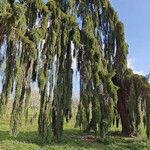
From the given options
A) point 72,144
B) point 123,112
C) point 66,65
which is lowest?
point 72,144

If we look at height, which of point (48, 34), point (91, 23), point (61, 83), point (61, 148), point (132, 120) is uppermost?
point (91, 23)

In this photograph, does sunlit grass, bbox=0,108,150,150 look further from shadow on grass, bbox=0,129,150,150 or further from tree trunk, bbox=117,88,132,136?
tree trunk, bbox=117,88,132,136

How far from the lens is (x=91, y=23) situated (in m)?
24.9

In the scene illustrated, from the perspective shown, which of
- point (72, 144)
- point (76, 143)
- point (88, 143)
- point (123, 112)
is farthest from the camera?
point (123, 112)

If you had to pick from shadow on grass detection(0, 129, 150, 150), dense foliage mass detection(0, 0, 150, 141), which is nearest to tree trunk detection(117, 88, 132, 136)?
dense foliage mass detection(0, 0, 150, 141)

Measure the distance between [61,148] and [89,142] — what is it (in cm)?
294

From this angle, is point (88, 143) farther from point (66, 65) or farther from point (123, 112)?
point (123, 112)

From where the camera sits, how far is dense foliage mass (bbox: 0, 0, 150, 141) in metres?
17.5

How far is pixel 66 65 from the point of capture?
21594mm

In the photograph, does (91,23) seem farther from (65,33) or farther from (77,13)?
(65,33)

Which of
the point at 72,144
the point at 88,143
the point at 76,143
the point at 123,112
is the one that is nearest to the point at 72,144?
the point at 72,144

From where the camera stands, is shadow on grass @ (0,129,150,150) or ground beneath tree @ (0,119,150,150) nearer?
ground beneath tree @ (0,119,150,150)

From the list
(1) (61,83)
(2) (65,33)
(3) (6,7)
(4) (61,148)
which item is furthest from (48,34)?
(4) (61,148)

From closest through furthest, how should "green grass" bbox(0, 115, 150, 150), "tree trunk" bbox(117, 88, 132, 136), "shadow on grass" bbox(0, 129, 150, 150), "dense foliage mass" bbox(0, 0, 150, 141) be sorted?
1. "dense foliage mass" bbox(0, 0, 150, 141)
2. "green grass" bbox(0, 115, 150, 150)
3. "shadow on grass" bbox(0, 129, 150, 150)
4. "tree trunk" bbox(117, 88, 132, 136)
